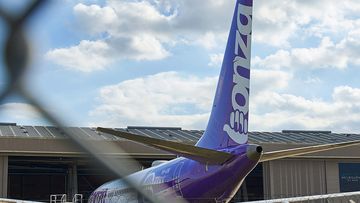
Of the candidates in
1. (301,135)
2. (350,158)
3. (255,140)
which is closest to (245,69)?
(255,140)

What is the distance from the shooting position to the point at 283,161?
44125 mm

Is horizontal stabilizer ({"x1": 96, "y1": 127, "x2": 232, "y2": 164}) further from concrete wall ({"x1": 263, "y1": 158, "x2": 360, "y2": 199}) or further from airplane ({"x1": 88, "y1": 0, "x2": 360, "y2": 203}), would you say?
concrete wall ({"x1": 263, "y1": 158, "x2": 360, "y2": 199})

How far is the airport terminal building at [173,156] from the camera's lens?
37.5m

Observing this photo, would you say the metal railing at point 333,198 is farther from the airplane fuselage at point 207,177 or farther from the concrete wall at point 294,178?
the concrete wall at point 294,178

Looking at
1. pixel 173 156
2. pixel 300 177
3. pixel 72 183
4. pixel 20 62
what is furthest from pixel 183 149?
pixel 72 183

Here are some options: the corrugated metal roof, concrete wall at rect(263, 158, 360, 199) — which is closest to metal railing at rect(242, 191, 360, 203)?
the corrugated metal roof

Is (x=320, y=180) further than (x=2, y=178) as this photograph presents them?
Yes

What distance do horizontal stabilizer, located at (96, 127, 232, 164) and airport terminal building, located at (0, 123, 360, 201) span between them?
68.0 ft

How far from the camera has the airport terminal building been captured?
37472mm

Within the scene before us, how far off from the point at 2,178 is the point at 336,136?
30.1 m

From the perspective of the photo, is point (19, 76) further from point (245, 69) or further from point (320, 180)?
point (320, 180)

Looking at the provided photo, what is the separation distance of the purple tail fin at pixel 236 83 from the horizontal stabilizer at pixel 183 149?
125 centimetres

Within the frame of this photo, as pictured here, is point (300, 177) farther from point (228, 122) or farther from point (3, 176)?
point (228, 122)

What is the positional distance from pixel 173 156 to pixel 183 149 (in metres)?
30.7
